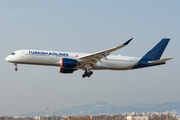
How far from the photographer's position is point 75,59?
3691cm

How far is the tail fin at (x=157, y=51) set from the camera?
41578 millimetres

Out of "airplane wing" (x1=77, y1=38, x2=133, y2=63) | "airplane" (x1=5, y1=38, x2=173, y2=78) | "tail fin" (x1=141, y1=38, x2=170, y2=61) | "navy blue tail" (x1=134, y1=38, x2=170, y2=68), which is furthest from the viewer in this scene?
"tail fin" (x1=141, y1=38, x2=170, y2=61)

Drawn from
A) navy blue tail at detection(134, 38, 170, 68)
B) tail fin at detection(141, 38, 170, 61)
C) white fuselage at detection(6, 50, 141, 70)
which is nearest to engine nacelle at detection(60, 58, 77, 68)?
white fuselage at detection(6, 50, 141, 70)

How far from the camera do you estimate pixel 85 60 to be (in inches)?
1453

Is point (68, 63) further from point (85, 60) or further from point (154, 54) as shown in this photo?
point (154, 54)

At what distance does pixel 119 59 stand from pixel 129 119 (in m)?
11.3

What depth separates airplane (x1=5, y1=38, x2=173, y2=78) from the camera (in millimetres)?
35719

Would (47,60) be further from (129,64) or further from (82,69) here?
(129,64)

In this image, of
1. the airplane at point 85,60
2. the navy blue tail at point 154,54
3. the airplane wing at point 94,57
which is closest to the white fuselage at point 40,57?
the airplane at point 85,60

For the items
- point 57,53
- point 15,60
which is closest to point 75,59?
point 57,53

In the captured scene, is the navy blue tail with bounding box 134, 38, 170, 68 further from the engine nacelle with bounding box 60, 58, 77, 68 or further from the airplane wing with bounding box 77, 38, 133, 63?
the engine nacelle with bounding box 60, 58, 77, 68

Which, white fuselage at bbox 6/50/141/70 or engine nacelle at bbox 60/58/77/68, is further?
white fuselage at bbox 6/50/141/70

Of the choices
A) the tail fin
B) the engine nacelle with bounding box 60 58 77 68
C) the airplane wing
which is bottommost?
the engine nacelle with bounding box 60 58 77 68

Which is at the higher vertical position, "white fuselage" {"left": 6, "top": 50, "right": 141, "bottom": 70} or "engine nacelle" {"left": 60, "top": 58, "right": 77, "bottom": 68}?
"white fuselage" {"left": 6, "top": 50, "right": 141, "bottom": 70}
